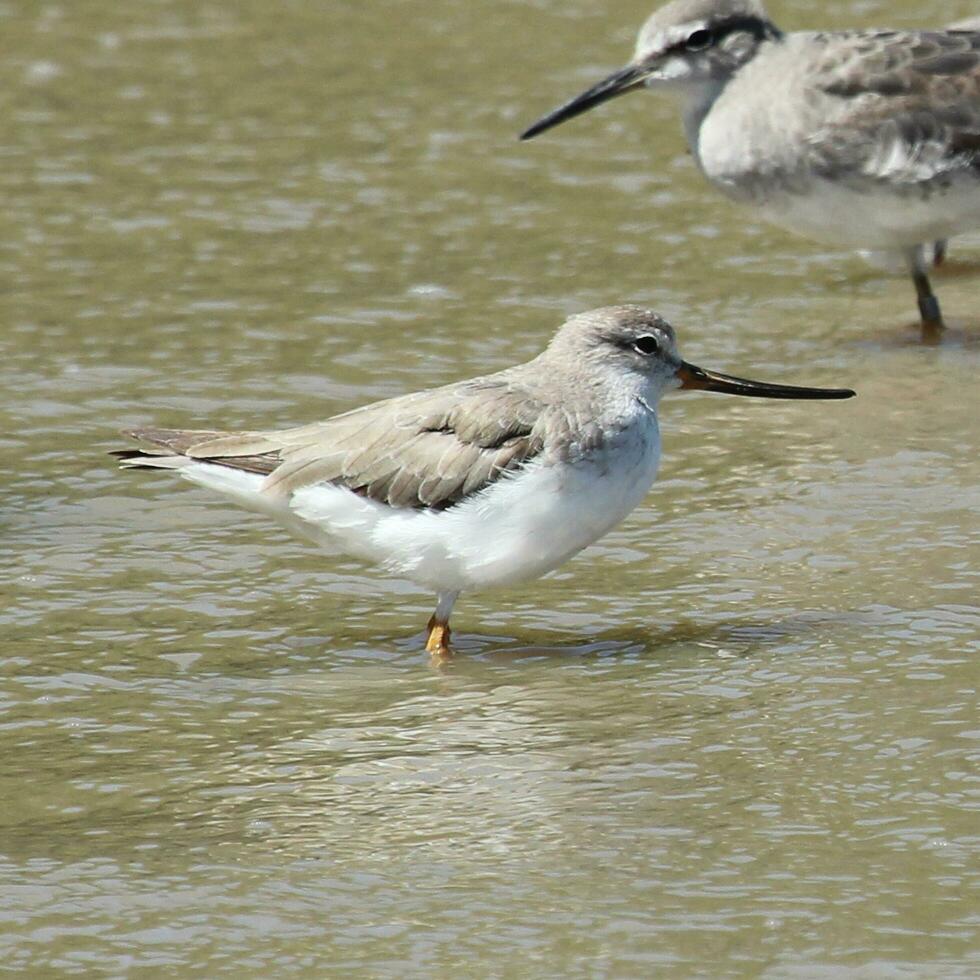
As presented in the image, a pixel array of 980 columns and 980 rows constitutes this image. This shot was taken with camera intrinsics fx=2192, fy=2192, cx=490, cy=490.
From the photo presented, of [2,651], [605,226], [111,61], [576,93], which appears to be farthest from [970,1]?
[2,651]

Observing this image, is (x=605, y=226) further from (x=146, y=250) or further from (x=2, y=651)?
(x=2, y=651)

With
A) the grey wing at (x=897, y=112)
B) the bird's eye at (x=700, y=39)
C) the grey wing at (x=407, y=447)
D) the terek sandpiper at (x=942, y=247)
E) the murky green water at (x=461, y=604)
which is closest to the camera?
the murky green water at (x=461, y=604)

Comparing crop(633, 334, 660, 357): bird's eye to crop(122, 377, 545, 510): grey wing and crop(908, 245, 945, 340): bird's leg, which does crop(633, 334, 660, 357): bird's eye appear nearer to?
crop(122, 377, 545, 510): grey wing

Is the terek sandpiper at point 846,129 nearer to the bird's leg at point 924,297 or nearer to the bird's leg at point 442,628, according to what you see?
the bird's leg at point 924,297

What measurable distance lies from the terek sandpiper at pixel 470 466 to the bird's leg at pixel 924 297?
11.4 ft

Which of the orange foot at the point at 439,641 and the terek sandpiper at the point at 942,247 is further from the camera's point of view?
the terek sandpiper at the point at 942,247

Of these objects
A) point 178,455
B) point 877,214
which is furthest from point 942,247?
point 178,455

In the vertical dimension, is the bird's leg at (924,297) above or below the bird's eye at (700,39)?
below

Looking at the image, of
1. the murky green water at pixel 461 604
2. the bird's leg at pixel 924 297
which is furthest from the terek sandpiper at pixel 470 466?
the bird's leg at pixel 924 297

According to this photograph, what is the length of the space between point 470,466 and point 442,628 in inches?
21.3

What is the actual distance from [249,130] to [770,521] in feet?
19.8

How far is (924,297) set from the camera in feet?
34.8

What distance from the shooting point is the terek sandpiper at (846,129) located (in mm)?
10273

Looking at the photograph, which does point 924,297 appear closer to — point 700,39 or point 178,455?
point 700,39
